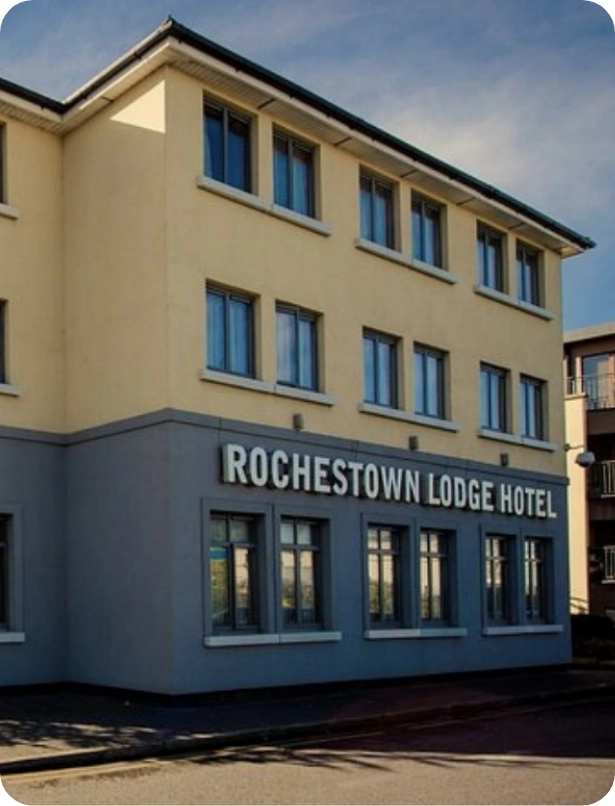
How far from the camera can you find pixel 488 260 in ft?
80.3

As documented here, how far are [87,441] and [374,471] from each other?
4.98 m

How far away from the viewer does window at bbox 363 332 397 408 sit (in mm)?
20938

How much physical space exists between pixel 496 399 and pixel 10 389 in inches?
415

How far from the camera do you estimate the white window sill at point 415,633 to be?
65.4 feet

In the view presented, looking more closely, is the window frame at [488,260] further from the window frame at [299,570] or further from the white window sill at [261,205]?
the window frame at [299,570]

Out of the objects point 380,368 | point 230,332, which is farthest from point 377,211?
point 230,332

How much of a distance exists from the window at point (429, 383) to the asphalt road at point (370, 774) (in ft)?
28.0

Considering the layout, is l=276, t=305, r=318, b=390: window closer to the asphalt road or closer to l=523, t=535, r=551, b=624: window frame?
the asphalt road

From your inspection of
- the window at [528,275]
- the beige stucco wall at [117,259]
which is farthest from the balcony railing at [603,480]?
the beige stucco wall at [117,259]

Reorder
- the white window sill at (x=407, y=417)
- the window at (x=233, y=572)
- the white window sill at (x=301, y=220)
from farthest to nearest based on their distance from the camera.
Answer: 1. the white window sill at (x=407, y=417)
2. the white window sill at (x=301, y=220)
3. the window at (x=233, y=572)

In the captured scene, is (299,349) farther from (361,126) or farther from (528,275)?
(528,275)

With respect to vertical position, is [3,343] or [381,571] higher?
[3,343]

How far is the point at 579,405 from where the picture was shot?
39.8m

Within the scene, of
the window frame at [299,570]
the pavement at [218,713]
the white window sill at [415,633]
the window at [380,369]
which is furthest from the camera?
the window at [380,369]
